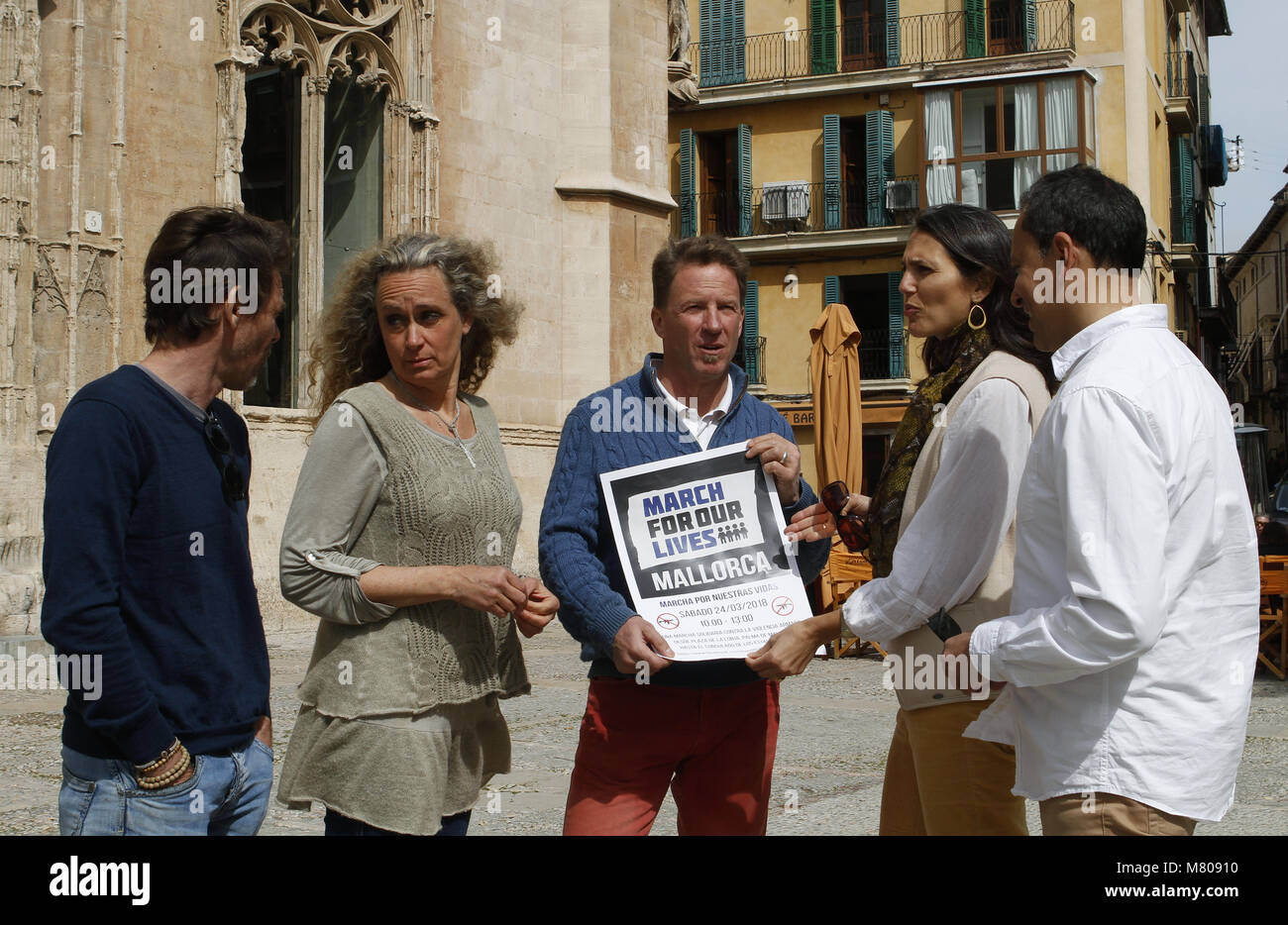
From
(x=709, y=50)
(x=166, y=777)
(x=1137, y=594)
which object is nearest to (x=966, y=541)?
(x=1137, y=594)

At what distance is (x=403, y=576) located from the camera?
9.36 feet

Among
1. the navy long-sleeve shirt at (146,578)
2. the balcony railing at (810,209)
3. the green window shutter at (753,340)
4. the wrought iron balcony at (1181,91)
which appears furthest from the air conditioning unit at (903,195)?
the navy long-sleeve shirt at (146,578)

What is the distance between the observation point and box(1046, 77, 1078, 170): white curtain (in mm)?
30750

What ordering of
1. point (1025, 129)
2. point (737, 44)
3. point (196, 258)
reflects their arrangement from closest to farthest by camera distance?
point (196, 258) < point (1025, 129) < point (737, 44)

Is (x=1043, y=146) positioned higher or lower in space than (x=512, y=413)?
higher

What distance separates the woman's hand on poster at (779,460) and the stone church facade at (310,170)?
8.33 m

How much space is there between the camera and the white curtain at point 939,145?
104 ft

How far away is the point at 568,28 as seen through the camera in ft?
50.0

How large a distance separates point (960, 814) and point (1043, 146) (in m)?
30.4

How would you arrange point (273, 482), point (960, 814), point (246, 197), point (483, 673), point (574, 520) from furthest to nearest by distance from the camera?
point (246, 197) → point (273, 482) → point (574, 520) → point (483, 673) → point (960, 814)

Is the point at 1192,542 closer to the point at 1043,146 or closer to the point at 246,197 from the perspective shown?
the point at 246,197

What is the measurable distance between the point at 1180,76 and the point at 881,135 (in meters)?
10.2

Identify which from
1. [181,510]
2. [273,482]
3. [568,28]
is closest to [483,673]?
[181,510]

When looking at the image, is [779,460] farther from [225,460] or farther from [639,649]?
[225,460]
